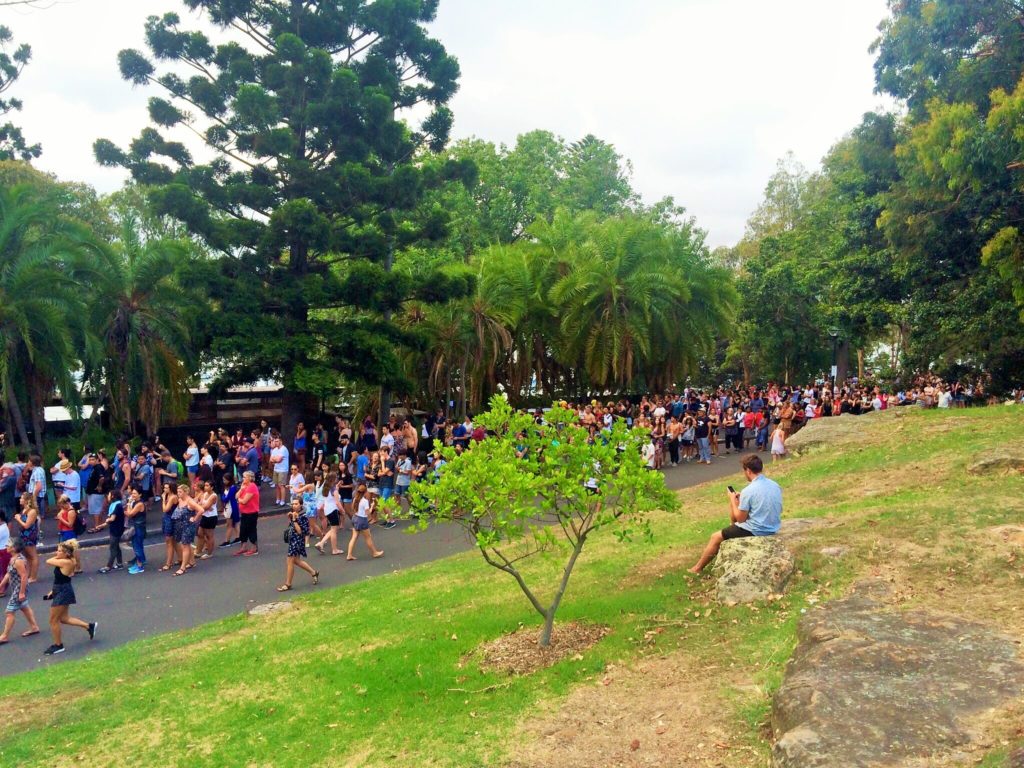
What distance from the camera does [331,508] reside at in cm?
1333

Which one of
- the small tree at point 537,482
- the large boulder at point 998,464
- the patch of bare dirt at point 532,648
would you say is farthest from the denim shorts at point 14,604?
the large boulder at point 998,464

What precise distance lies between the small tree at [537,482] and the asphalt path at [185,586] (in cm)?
506

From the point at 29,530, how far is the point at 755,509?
10669 mm

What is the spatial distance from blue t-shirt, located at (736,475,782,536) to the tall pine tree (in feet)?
44.7

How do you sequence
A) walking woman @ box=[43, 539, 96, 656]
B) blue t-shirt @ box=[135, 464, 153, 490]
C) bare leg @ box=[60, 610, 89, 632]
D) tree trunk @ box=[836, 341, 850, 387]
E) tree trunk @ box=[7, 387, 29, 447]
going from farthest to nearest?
tree trunk @ box=[836, 341, 850, 387] < tree trunk @ box=[7, 387, 29, 447] < blue t-shirt @ box=[135, 464, 153, 490] < bare leg @ box=[60, 610, 89, 632] < walking woman @ box=[43, 539, 96, 656]

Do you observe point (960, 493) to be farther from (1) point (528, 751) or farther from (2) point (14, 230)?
(2) point (14, 230)

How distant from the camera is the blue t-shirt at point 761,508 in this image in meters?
8.22

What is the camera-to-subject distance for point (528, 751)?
5500mm

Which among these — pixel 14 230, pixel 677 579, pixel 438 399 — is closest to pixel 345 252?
pixel 438 399

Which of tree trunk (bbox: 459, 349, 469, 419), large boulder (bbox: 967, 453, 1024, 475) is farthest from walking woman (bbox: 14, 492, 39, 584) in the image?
large boulder (bbox: 967, 453, 1024, 475)

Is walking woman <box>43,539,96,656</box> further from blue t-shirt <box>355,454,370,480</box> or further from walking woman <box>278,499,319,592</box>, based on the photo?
blue t-shirt <box>355,454,370,480</box>

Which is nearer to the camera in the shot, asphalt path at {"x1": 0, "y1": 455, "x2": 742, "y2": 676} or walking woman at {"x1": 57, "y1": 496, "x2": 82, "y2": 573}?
asphalt path at {"x1": 0, "y1": 455, "x2": 742, "y2": 676}

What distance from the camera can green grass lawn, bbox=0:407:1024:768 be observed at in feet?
20.5

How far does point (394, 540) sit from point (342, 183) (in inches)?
415
